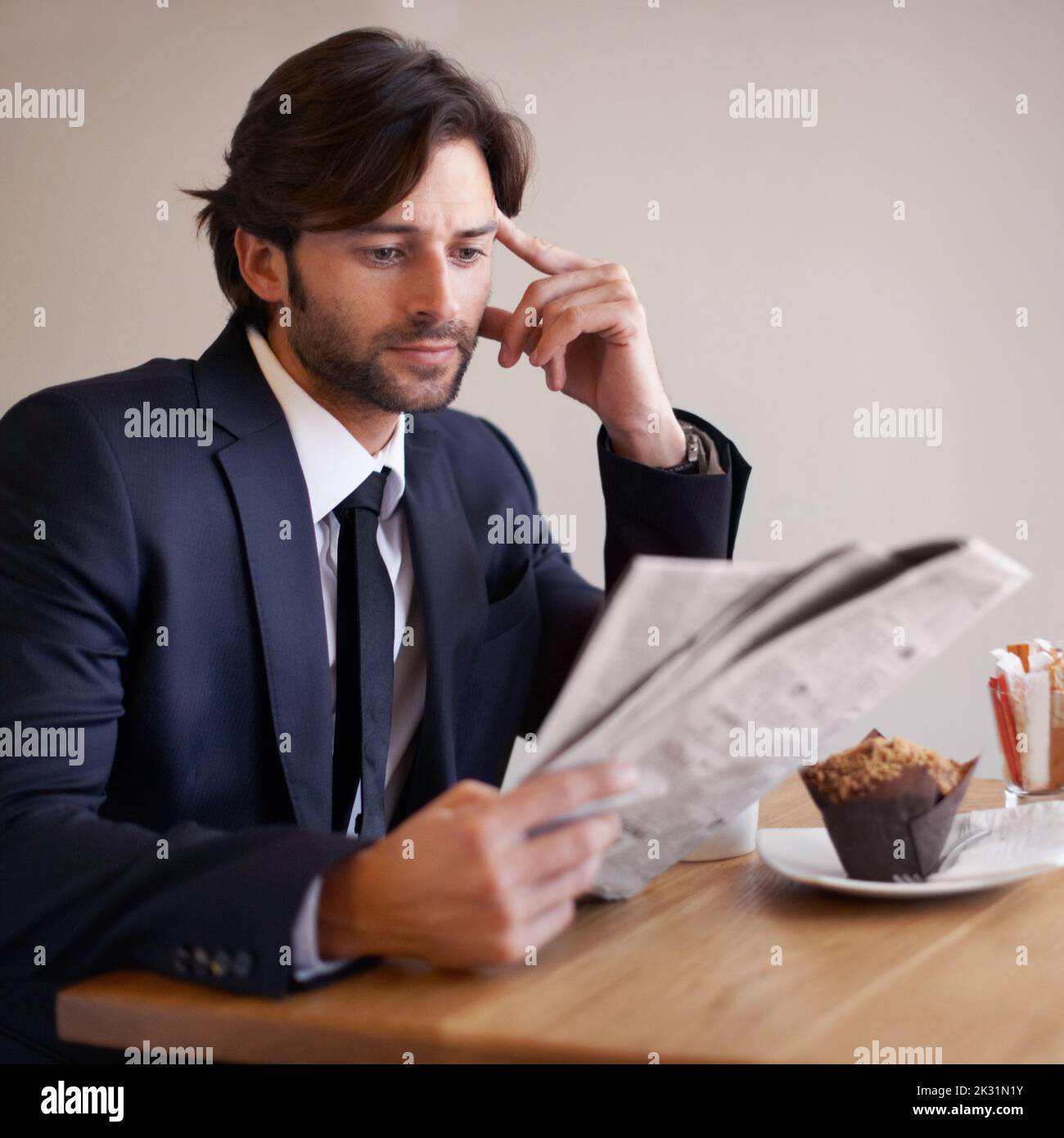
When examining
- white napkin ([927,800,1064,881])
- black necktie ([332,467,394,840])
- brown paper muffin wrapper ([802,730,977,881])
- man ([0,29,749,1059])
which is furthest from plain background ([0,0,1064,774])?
brown paper muffin wrapper ([802,730,977,881])

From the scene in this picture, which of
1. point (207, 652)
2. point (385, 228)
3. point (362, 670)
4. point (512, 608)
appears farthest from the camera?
point (512, 608)

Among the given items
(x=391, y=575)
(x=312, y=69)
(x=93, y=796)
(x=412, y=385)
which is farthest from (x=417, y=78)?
(x=93, y=796)

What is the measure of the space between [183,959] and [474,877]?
22 centimetres

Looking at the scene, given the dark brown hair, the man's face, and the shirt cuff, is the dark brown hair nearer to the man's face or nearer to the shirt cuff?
the man's face

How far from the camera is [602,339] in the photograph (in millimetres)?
1604

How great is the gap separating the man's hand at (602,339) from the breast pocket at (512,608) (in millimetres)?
207

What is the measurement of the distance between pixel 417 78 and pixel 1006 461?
6.10 ft

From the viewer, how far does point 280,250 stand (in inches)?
62.0

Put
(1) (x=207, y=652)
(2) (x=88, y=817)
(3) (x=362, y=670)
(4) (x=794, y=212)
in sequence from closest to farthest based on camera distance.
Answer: (2) (x=88, y=817) < (1) (x=207, y=652) < (3) (x=362, y=670) < (4) (x=794, y=212)

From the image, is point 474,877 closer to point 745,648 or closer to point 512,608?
point 745,648

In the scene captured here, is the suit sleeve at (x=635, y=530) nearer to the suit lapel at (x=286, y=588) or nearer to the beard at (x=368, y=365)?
the beard at (x=368, y=365)

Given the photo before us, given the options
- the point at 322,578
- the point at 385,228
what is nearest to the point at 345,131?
the point at 385,228

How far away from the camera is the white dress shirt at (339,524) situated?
1399mm
